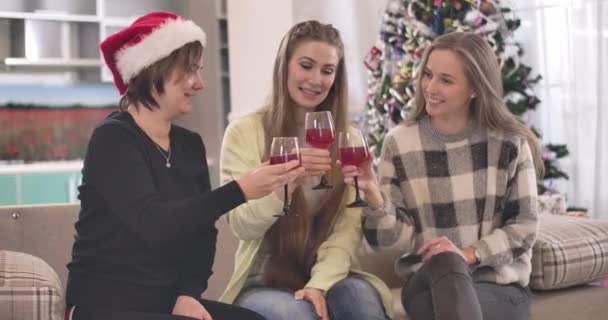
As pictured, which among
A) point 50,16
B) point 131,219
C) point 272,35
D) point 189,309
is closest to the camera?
point 131,219

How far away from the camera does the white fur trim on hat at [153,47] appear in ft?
6.84

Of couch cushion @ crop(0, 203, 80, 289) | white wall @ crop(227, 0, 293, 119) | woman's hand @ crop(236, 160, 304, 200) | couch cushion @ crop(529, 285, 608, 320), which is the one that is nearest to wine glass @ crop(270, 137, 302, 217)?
woman's hand @ crop(236, 160, 304, 200)

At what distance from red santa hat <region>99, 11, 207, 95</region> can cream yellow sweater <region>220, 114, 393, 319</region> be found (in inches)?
15.3

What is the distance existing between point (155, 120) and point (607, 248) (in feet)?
5.33

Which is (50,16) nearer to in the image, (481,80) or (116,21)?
(116,21)

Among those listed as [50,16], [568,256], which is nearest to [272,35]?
[50,16]

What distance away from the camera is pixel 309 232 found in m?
2.50

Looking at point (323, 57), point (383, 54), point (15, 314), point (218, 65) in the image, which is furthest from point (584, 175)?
point (15, 314)

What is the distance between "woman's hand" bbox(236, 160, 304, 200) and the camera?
6.56 ft

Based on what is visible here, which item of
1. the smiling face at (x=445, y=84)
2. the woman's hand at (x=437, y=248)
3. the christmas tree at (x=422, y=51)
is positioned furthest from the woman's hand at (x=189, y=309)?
the christmas tree at (x=422, y=51)

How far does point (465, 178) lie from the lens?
102 inches

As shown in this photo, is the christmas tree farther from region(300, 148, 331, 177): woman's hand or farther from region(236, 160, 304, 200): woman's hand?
region(236, 160, 304, 200): woman's hand

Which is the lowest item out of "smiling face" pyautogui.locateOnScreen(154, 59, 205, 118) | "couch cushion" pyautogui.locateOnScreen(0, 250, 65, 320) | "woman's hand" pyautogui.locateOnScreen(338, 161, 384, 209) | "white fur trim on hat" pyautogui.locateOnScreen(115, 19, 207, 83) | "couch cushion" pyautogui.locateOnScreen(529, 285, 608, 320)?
"couch cushion" pyautogui.locateOnScreen(529, 285, 608, 320)

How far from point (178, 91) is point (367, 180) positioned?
2.02ft
